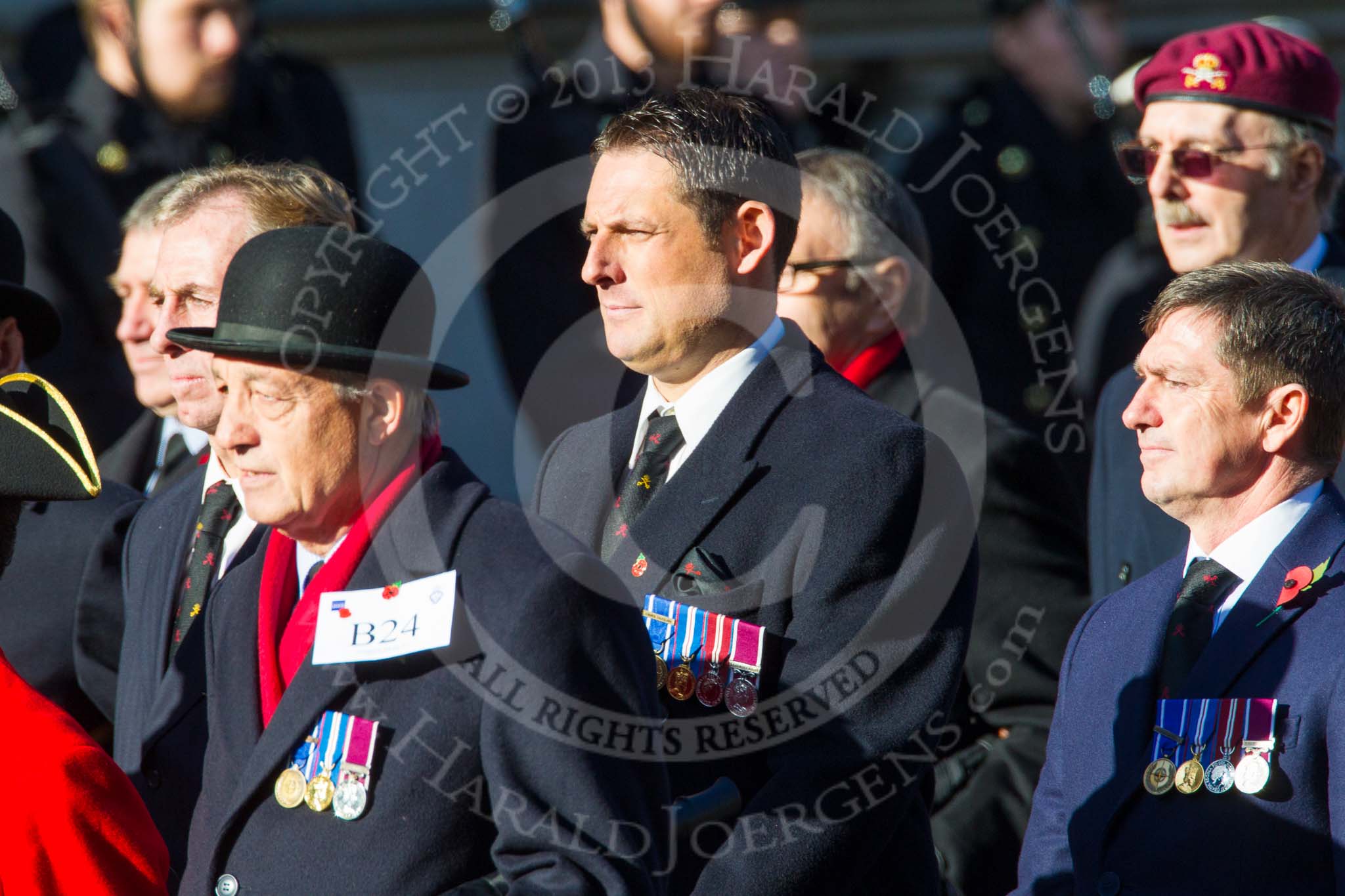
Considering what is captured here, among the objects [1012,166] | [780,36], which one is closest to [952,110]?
[1012,166]

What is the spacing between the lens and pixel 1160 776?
3193 millimetres

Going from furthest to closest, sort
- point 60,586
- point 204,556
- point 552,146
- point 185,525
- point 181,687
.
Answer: point 552,146 → point 60,586 → point 185,525 → point 204,556 → point 181,687

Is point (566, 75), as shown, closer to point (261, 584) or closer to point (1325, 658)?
point (261, 584)

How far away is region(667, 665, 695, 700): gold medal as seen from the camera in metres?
3.18

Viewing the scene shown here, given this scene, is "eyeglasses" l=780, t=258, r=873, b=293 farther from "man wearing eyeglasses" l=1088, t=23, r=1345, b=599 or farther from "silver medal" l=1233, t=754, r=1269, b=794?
"silver medal" l=1233, t=754, r=1269, b=794

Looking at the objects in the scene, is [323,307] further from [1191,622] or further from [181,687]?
[1191,622]

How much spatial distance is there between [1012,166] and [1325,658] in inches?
114

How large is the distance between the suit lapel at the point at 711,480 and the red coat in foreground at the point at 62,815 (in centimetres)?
93

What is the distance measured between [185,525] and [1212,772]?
6.90ft

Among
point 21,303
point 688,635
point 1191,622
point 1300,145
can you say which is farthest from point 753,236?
point 21,303

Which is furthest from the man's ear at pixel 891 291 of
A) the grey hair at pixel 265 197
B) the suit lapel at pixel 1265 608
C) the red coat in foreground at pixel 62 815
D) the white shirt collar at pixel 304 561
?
the red coat in foreground at pixel 62 815

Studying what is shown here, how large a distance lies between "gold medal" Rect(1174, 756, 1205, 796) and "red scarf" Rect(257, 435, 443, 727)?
133 cm

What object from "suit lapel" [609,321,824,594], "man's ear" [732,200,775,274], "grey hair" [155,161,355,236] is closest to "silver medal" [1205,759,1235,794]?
"suit lapel" [609,321,824,594]

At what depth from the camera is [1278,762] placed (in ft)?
9.97
